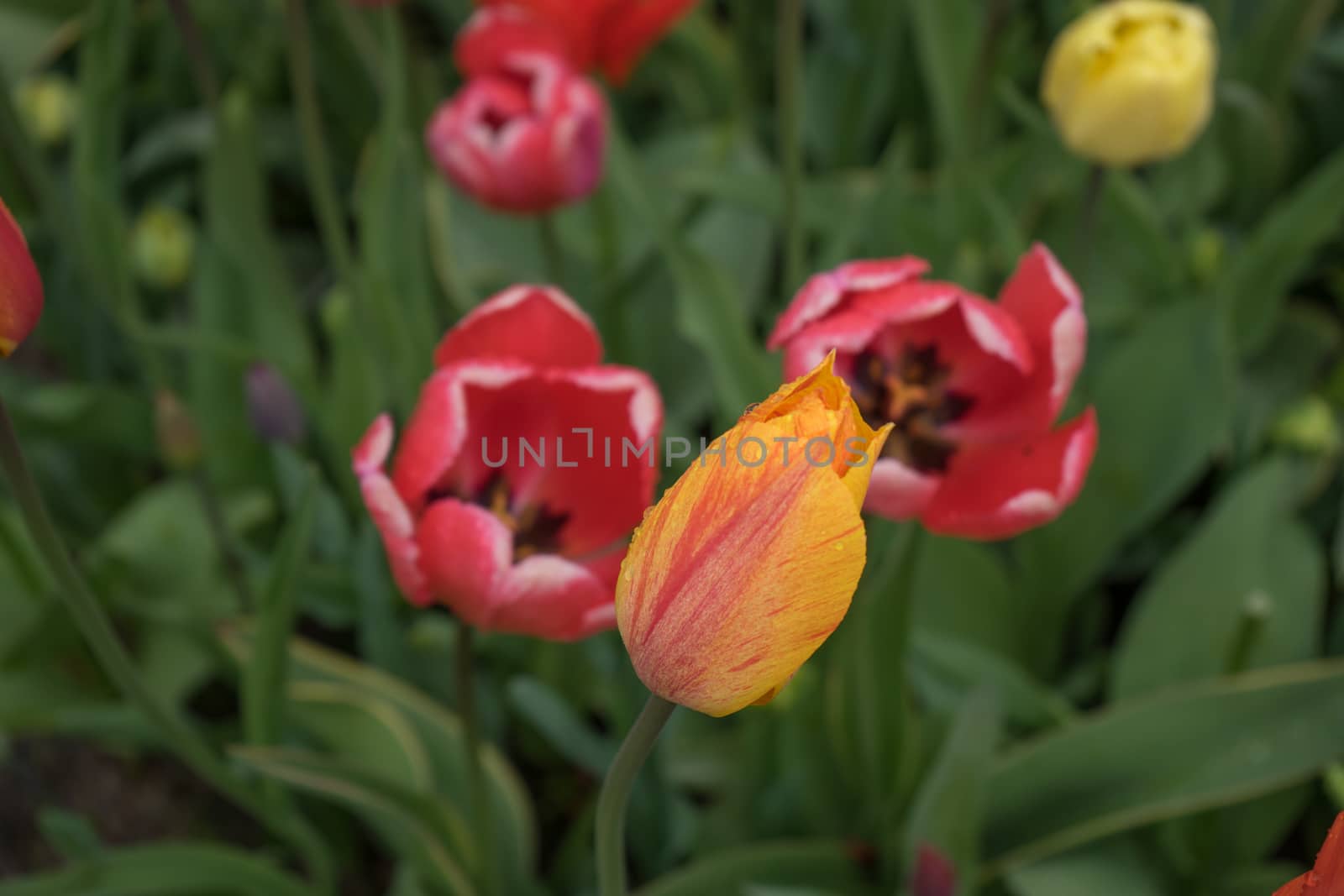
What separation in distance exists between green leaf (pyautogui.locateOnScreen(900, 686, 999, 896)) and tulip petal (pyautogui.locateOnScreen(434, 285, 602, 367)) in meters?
0.33

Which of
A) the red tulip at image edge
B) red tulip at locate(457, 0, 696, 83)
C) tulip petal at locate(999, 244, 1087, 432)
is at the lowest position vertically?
the red tulip at image edge

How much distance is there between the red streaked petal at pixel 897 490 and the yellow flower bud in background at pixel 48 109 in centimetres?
120

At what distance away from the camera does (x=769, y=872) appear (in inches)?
34.1

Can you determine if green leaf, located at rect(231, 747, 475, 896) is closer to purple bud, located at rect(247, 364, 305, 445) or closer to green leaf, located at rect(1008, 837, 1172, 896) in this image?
purple bud, located at rect(247, 364, 305, 445)

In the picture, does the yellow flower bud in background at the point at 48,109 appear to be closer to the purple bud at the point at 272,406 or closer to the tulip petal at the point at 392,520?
the purple bud at the point at 272,406

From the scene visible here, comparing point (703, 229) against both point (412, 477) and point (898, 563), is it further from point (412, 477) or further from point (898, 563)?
point (412, 477)

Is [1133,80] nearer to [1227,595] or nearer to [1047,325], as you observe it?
[1047,325]

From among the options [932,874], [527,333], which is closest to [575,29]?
[527,333]

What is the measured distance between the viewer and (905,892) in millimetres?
845

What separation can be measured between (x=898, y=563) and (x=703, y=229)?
0.66 metres

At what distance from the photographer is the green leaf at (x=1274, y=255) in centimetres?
110

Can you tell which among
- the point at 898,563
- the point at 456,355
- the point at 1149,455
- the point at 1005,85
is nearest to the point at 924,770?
the point at 898,563

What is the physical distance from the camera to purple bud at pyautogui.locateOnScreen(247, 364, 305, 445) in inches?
38.2

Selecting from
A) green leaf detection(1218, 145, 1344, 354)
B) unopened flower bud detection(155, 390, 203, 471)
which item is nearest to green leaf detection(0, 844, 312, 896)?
unopened flower bud detection(155, 390, 203, 471)
